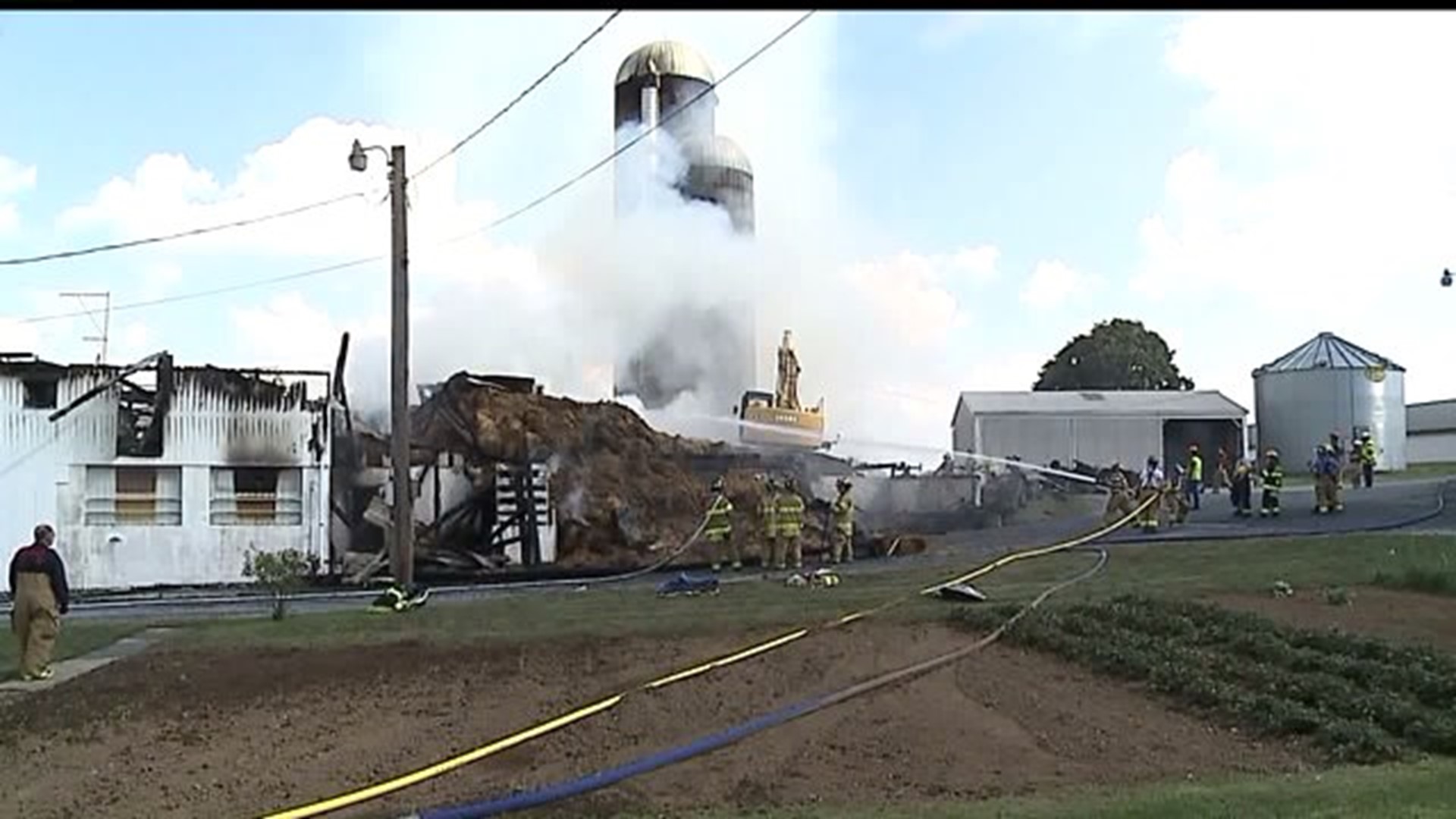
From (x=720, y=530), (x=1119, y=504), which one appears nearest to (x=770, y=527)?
(x=720, y=530)

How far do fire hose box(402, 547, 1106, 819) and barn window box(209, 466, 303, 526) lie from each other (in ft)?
63.6

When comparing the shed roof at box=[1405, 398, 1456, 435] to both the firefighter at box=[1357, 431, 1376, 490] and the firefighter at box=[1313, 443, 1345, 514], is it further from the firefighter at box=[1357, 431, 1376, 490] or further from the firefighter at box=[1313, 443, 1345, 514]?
the firefighter at box=[1313, 443, 1345, 514]

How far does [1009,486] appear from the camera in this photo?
38.1 m

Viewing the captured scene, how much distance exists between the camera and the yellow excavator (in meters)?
40.7

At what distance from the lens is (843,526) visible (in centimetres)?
2739

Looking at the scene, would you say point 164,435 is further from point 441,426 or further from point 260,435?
point 441,426

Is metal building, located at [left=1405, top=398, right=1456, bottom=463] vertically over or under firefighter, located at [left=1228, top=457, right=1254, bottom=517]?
over

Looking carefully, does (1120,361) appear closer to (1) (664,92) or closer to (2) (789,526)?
(1) (664,92)

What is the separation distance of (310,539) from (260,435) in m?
2.31

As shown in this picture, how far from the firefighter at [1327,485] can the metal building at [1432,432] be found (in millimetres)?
47438

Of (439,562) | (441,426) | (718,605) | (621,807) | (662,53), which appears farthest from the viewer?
(662,53)

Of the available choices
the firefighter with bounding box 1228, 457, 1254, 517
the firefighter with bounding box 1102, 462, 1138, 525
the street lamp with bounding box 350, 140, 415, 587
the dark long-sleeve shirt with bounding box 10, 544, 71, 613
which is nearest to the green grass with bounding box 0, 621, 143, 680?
the dark long-sleeve shirt with bounding box 10, 544, 71, 613

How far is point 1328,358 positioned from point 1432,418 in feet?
102

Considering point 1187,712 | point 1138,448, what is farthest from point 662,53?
point 1187,712
